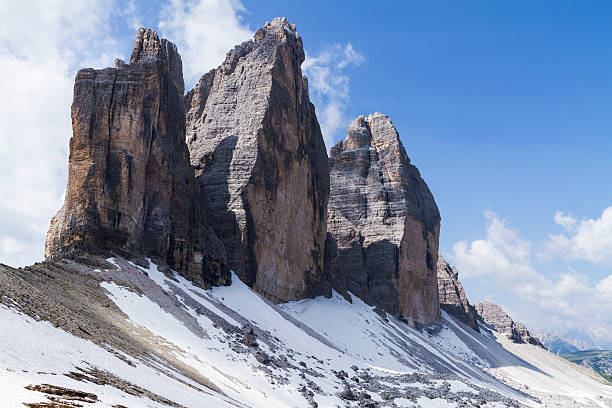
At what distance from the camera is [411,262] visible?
84.9 m

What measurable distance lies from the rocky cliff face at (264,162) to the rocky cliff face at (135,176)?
6.62 metres

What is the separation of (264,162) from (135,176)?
61.3ft

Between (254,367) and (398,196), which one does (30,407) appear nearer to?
(254,367)

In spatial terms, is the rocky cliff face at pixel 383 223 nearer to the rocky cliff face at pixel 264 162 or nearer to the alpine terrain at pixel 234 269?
the alpine terrain at pixel 234 269

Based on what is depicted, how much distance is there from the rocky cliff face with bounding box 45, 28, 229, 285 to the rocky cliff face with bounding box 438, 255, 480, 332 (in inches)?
2592

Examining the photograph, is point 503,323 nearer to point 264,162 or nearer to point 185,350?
point 264,162

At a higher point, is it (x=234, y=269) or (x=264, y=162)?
(x=264, y=162)

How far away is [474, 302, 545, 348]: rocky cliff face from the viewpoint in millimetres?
117625

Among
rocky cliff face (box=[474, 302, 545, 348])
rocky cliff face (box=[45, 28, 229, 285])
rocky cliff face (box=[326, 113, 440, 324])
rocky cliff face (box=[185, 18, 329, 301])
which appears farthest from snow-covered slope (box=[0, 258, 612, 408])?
rocky cliff face (box=[474, 302, 545, 348])

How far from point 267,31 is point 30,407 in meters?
61.6

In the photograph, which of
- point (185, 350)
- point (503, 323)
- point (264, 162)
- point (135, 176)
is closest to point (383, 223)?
point (264, 162)

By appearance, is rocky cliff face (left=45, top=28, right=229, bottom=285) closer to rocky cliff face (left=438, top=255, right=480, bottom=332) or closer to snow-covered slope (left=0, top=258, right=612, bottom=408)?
snow-covered slope (left=0, top=258, right=612, bottom=408)

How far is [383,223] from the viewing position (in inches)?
3354

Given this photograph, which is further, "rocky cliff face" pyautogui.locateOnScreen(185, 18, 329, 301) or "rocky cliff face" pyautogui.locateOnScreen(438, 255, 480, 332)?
"rocky cliff face" pyautogui.locateOnScreen(438, 255, 480, 332)
